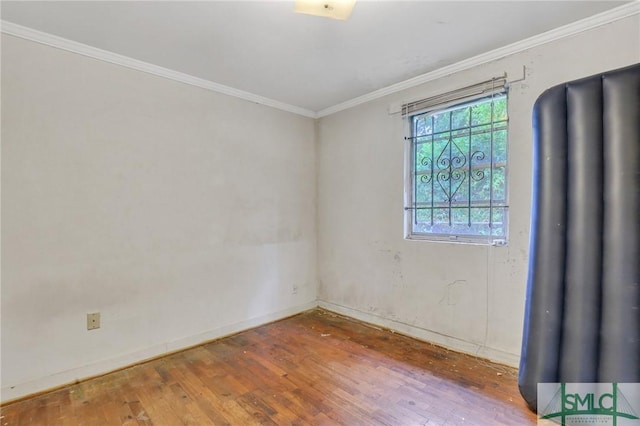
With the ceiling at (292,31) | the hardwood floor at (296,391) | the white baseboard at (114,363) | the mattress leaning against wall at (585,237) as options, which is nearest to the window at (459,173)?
the ceiling at (292,31)

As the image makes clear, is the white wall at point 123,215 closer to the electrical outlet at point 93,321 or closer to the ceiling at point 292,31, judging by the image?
the electrical outlet at point 93,321

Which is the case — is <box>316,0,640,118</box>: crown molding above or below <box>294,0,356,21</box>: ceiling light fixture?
above

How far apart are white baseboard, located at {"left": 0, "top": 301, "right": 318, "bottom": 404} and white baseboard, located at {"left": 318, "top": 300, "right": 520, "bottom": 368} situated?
959 mm

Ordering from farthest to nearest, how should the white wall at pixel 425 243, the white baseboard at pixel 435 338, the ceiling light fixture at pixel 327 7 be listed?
1. the white baseboard at pixel 435 338
2. the white wall at pixel 425 243
3. the ceiling light fixture at pixel 327 7

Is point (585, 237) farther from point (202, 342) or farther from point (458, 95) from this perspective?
point (202, 342)

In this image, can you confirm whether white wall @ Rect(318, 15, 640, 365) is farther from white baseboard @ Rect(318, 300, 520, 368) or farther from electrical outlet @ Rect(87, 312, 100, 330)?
A: electrical outlet @ Rect(87, 312, 100, 330)

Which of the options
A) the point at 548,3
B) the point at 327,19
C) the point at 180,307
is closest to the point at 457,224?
the point at 548,3

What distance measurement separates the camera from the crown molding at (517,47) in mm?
1860

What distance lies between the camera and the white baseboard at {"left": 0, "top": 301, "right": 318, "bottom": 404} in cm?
196

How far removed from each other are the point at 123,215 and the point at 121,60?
47.3 inches

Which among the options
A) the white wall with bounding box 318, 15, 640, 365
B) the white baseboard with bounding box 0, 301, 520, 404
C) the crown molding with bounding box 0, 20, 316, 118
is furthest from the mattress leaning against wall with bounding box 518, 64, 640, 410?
the crown molding with bounding box 0, 20, 316, 118

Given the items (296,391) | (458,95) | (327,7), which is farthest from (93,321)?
(458,95)

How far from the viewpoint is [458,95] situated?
253cm

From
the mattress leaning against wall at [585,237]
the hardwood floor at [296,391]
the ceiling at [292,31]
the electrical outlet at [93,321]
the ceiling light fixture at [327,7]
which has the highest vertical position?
the ceiling at [292,31]
